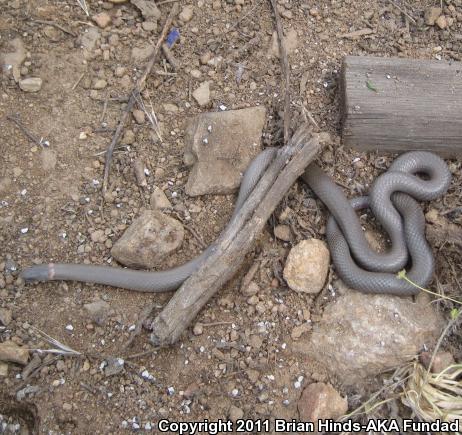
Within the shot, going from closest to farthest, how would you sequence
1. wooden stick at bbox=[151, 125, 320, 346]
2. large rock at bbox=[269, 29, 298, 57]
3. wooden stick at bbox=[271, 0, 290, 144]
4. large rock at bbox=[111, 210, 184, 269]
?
1. wooden stick at bbox=[151, 125, 320, 346]
2. large rock at bbox=[111, 210, 184, 269]
3. wooden stick at bbox=[271, 0, 290, 144]
4. large rock at bbox=[269, 29, 298, 57]

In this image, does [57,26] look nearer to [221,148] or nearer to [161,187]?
[161,187]

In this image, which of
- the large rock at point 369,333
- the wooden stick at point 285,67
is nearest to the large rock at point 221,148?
the wooden stick at point 285,67

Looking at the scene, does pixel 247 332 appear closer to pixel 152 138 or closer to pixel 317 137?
pixel 317 137

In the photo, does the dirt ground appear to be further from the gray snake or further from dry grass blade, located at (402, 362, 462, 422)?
dry grass blade, located at (402, 362, 462, 422)

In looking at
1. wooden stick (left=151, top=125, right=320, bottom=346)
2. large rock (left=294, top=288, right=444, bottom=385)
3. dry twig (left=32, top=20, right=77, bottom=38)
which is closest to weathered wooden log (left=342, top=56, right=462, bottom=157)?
wooden stick (left=151, top=125, right=320, bottom=346)

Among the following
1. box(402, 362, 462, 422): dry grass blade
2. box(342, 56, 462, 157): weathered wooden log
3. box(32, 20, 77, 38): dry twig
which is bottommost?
box(402, 362, 462, 422): dry grass blade

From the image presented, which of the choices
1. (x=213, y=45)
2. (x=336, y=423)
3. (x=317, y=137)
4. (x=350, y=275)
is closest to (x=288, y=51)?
(x=213, y=45)
